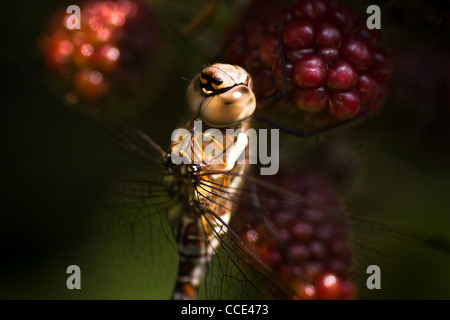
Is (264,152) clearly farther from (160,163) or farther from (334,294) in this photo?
(334,294)

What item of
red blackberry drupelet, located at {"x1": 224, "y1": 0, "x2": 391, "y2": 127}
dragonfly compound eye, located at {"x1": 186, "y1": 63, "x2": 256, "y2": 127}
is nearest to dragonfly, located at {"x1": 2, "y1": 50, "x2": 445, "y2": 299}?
dragonfly compound eye, located at {"x1": 186, "y1": 63, "x2": 256, "y2": 127}

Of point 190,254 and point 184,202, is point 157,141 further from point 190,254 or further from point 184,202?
point 190,254

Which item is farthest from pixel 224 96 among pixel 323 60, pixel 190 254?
pixel 190 254

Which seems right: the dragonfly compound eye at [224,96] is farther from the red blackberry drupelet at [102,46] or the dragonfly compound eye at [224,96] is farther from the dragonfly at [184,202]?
the red blackberry drupelet at [102,46]

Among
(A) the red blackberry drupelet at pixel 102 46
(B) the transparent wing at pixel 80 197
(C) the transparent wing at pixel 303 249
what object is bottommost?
(C) the transparent wing at pixel 303 249

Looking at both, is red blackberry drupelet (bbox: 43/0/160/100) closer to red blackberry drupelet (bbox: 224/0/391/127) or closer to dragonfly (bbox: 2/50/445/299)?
dragonfly (bbox: 2/50/445/299)

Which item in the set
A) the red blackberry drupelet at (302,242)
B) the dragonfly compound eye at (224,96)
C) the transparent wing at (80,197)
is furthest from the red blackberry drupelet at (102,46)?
the red blackberry drupelet at (302,242)
